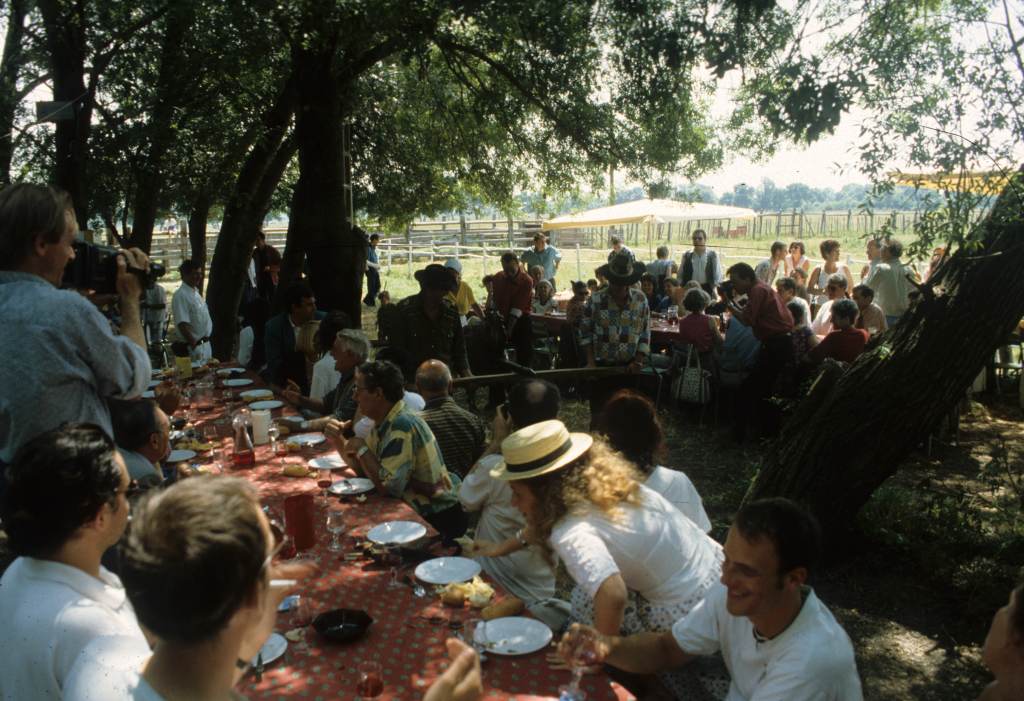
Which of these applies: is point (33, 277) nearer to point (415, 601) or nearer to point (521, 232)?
point (415, 601)

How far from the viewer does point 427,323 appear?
6.25 metres

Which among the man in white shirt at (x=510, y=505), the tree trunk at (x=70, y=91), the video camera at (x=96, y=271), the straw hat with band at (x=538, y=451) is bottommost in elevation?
the man in white shirt at (x=510, y=505)

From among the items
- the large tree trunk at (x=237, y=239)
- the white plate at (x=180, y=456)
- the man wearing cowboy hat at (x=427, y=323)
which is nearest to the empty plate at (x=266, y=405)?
the man wearing cowboy hat at (x=427, y=323)

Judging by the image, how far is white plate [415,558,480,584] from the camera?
2.80 m

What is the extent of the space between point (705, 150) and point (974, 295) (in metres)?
4.55

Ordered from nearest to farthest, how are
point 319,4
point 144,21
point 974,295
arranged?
point 974,295 < point 319,4 < point 144,21

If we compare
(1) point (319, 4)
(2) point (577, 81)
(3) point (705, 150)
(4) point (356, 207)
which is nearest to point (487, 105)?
(2) point (577, 81)

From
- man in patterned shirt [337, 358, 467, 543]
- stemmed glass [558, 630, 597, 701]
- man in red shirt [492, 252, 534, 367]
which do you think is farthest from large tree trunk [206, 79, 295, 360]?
stemmed glass [558, 630, 597, 701]

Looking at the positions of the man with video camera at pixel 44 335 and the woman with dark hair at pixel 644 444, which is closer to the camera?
the man with video camera at pixel 44 335

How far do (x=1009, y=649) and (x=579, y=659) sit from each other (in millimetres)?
1065

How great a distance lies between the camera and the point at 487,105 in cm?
861

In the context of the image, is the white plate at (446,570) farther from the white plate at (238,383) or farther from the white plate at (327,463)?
the white plate at (238,383)

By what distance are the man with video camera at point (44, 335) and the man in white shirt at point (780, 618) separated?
1.75m

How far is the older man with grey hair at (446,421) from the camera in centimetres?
445
